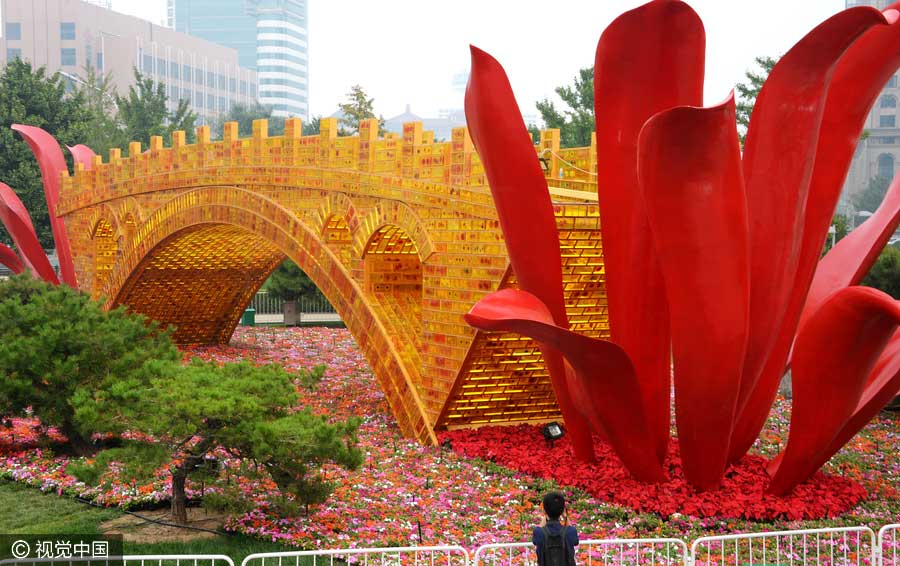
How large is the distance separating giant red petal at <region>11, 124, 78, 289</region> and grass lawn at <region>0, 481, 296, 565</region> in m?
12.8

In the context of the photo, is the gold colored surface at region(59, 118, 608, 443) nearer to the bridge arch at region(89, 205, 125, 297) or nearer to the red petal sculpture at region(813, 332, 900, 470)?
the bridge arch at region(89, 205, 125, 297)

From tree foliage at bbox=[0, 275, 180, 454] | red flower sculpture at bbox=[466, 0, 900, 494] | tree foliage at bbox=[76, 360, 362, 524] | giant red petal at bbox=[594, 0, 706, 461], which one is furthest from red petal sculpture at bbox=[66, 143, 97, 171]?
giant red petal at bbox=[594, 0, 706, 461]

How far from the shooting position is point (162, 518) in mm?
10891

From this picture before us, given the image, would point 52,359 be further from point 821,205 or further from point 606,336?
point 821,205

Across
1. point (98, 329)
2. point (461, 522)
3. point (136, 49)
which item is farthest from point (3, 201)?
point (136, 49)

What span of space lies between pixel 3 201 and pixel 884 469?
59.5 ft

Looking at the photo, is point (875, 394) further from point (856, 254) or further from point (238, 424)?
point (238, 424)

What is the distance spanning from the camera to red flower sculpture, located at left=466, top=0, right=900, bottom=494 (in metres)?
9.55

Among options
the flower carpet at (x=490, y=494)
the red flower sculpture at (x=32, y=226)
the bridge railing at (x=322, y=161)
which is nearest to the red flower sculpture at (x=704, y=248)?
the flower carpet at (x=490, y=494)

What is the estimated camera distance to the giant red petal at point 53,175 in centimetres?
2472

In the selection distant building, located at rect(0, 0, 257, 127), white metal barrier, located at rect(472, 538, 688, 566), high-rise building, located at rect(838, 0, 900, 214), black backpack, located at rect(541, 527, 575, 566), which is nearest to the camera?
black backpack, located at rect(541, 527, 575, 566)

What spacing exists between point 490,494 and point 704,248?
3423 millimetres

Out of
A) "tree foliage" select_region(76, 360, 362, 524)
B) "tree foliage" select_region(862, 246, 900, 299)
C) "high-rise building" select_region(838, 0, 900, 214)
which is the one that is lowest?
"tree foliage" select_region(76, 360, 362, 524)

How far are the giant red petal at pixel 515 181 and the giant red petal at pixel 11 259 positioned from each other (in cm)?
1555
